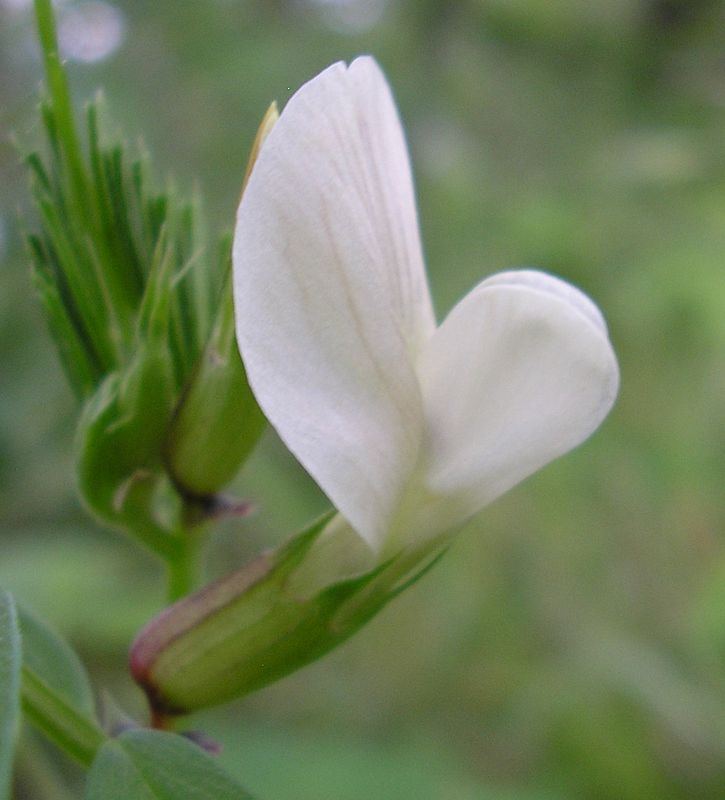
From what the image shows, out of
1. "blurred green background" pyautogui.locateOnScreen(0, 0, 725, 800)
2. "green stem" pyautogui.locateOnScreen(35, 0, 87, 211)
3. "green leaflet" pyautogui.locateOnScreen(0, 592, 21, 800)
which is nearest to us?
"green leaflet" pyautogui.locateOnScreen(0, 592, 21, 800)

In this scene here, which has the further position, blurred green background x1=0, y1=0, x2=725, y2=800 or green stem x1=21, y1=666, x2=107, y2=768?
blurred green background x1=0, y1=0, x2=725, y2=800

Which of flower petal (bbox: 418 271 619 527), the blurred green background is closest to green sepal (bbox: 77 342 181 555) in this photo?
flower petal (bbox: 418 271 619 527)

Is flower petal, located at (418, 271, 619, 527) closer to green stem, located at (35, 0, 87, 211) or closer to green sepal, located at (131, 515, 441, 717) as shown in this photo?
green sepal, located at (131, 515, 441, 717)

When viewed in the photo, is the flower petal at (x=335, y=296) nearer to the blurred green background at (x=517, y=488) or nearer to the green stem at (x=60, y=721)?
the green stem at (x=60, y=721)

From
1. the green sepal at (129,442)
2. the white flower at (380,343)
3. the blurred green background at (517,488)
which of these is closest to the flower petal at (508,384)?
the white flower at (380,343)

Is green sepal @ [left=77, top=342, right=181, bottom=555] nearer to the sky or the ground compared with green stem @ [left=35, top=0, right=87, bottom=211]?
nearer to the ground

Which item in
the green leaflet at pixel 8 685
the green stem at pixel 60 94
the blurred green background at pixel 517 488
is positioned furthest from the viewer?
the blurred green background at pixel 517 488

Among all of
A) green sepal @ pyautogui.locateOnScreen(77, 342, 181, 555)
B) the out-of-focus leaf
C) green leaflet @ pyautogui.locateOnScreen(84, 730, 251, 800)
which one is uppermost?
green sepal @ pyautogui.locateOnScreen(77, 342, 181, 555)

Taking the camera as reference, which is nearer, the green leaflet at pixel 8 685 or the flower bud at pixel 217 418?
the green leaflet at pixel 8 685
